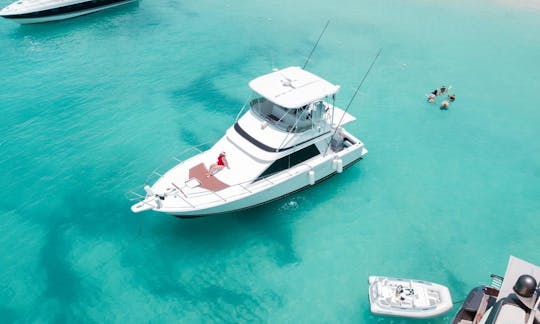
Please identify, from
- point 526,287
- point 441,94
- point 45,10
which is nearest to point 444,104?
point 441,94

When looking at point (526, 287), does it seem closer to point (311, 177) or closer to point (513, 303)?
point (513, 303)

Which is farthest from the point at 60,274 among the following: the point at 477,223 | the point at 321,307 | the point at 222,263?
the point at 477,223

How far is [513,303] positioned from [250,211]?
12031 mm

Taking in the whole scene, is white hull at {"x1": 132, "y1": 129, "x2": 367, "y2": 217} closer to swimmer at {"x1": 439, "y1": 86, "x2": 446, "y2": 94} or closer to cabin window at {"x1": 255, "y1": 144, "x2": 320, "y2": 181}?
cabin window at {"x1": 255, "y1": 144, "x2": 320, "y2": 181}

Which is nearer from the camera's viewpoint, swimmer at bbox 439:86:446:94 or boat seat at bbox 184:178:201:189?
boat seat at bbox 184:178:201:189

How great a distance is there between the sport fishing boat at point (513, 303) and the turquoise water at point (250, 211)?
1628 millimetres

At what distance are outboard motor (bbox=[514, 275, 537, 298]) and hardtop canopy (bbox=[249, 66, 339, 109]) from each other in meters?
11.5

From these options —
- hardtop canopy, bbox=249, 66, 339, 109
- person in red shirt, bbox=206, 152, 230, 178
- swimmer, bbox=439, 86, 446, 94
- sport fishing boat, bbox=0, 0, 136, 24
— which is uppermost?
sport fishing boat, bbox=0, 0, 136, 24

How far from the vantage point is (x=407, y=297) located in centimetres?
1526

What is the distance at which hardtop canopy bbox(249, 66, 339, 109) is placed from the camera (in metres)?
18.9

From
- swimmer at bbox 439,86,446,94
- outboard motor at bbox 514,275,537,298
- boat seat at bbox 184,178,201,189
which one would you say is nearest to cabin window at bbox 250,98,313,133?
boat seat at bbox 184,178,201,189

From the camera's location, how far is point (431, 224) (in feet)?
64.5

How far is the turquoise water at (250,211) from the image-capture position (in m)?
16.3

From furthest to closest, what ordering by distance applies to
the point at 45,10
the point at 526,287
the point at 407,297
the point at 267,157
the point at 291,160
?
the point at 45,10
the point at 291,160
the point at 267,157
the point at 407,297
the point at 526,287
